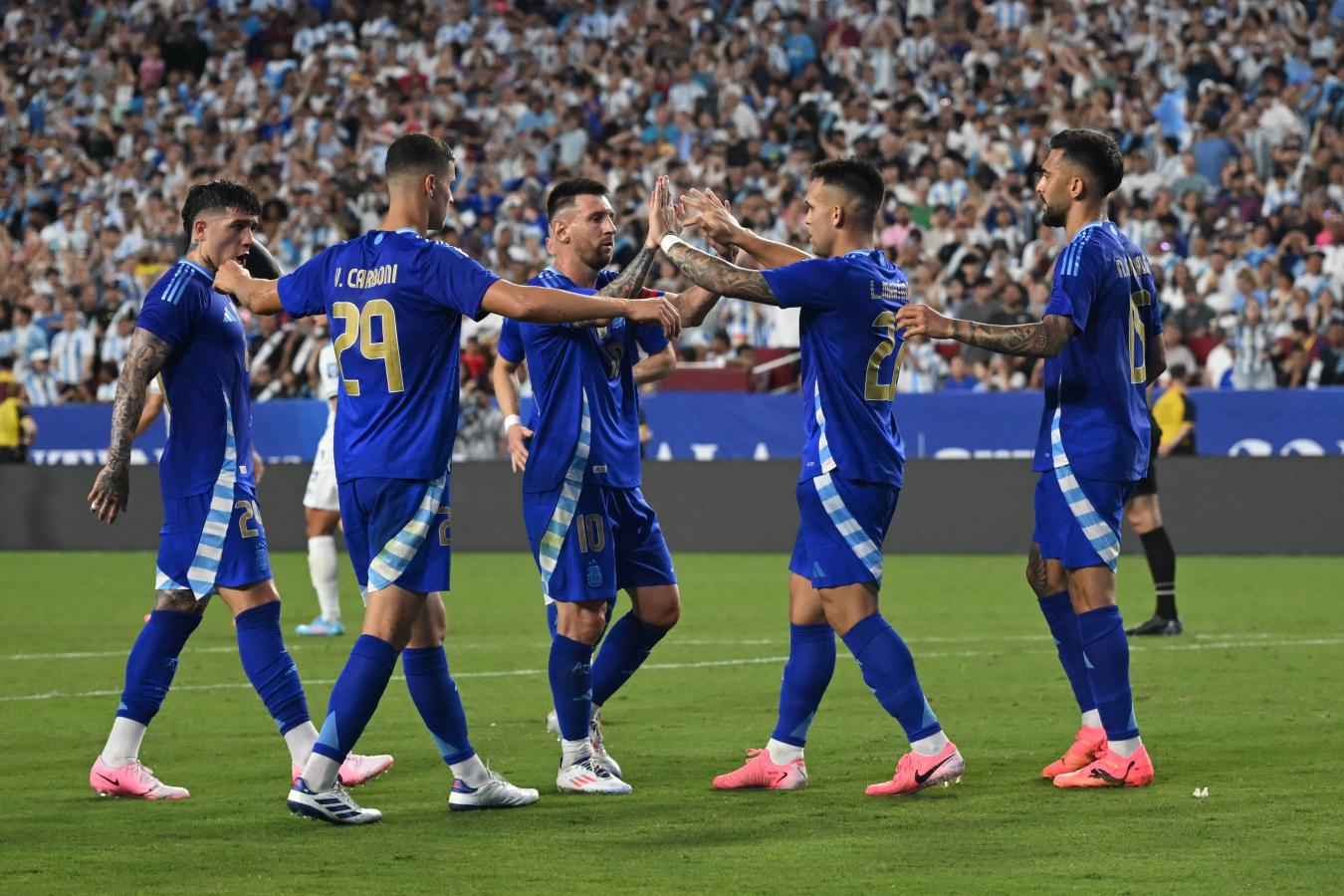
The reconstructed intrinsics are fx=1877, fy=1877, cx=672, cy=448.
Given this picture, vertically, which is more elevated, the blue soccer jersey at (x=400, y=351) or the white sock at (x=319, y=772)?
the blue soccer jersey at (x=400, y=351)

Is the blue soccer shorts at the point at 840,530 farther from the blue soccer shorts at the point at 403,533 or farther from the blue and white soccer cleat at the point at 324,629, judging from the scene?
the blue and white soccer cleat at the point at 324,629

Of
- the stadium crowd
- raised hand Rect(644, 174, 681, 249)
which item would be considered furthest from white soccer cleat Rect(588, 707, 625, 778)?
the stadium crowd

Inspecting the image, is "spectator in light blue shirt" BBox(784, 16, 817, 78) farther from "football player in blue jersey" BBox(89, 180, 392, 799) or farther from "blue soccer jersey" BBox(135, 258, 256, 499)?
"blue soccer jersey" BBox(135, 258, 256, 499)

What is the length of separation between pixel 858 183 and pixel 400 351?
1883 mm

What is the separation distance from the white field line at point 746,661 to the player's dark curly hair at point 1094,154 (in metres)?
4.81

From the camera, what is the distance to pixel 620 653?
7.96 meters

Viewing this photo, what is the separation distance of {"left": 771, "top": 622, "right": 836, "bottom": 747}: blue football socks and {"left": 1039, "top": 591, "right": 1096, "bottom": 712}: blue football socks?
3.25 ft

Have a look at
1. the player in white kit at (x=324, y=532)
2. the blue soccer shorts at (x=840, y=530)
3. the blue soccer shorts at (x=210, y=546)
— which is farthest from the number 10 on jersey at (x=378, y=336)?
the player in white kit at (x=324, y=532)

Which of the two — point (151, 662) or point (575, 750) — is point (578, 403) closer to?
point (575, 750)

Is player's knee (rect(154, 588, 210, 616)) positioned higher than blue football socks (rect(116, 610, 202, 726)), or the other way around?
player's knee (rect(154, 588, 210, 616))

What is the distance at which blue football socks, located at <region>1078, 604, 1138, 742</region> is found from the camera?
7.07 metres

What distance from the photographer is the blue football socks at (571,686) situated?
7309 mm

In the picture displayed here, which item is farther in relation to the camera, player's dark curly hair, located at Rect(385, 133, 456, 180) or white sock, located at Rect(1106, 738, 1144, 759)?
white sock, located at Rect(1106, 738, 1144, 759)

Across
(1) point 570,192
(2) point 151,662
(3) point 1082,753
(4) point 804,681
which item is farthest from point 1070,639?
(2) point 151,662
